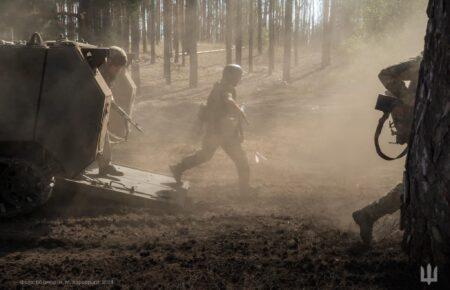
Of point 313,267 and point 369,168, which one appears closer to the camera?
point 313,267

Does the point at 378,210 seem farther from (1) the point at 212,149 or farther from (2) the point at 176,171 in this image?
(2) the point at 176,171

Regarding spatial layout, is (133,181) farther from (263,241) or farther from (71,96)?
(263,241)

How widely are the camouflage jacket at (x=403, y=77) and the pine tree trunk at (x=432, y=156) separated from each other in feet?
3.04

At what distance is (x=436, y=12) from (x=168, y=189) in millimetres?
4601

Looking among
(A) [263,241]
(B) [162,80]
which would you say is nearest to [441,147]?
(A) [263,241]

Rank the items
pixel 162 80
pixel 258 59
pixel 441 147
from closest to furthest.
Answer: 1. pixel 441 147
2. pixel 162 80
3. pixel 258 59

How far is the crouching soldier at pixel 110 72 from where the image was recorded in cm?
752

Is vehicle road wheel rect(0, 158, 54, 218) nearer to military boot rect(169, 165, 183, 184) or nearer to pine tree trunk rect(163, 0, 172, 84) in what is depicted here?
military boot rect(169, 165, 183, 184)

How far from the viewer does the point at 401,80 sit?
5297 millimetres

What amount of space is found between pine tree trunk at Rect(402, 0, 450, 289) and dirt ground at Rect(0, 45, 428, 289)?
14.5 inches

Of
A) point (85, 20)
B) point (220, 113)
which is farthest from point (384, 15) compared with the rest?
point (220, 113)

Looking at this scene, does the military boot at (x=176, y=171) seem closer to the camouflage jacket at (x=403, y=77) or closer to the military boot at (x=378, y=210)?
the military boot at (x=378, y=210)

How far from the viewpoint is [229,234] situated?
18.7 feet

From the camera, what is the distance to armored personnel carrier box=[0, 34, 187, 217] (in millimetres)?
5902
